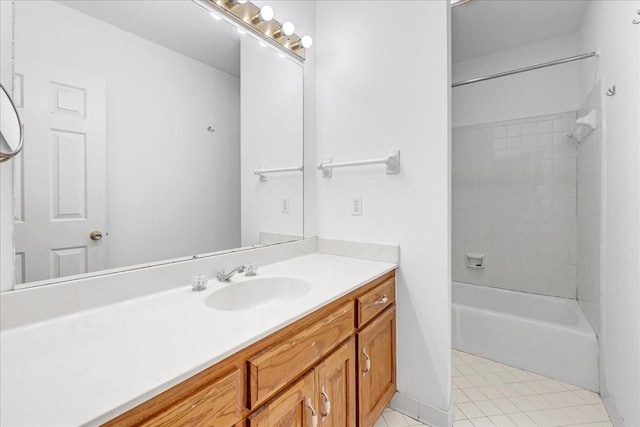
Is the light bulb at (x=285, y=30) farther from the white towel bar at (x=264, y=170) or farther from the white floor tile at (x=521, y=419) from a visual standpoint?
the white floor tile at (x=521, y=419)

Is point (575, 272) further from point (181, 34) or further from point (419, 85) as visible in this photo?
point (181, 34)

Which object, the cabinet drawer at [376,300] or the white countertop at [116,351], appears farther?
the cabinet drawer at [376,300]

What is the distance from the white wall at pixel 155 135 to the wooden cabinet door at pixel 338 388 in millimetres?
696

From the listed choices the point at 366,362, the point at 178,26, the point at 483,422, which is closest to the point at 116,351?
the point at 366,362

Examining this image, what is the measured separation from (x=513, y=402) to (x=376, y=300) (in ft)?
3.54

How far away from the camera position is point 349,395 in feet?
3.85

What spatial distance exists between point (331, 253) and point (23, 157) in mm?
1390

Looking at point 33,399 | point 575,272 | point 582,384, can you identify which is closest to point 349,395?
point 33,399

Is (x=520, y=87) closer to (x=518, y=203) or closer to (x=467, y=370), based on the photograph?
(x=518, y=203)

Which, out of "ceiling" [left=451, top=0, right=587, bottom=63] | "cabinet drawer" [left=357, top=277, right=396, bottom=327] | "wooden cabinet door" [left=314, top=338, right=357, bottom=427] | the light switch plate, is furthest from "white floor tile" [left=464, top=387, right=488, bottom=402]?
"ceiling" [left=451, top=0, right=587, bottom=63]

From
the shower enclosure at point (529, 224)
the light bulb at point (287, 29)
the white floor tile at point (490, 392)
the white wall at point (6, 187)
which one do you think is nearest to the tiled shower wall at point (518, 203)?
the shower enclosure at point (529, 224)

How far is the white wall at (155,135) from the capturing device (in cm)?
93

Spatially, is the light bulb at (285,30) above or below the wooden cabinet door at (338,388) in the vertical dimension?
above

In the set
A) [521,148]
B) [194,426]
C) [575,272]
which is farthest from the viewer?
[521,148]
